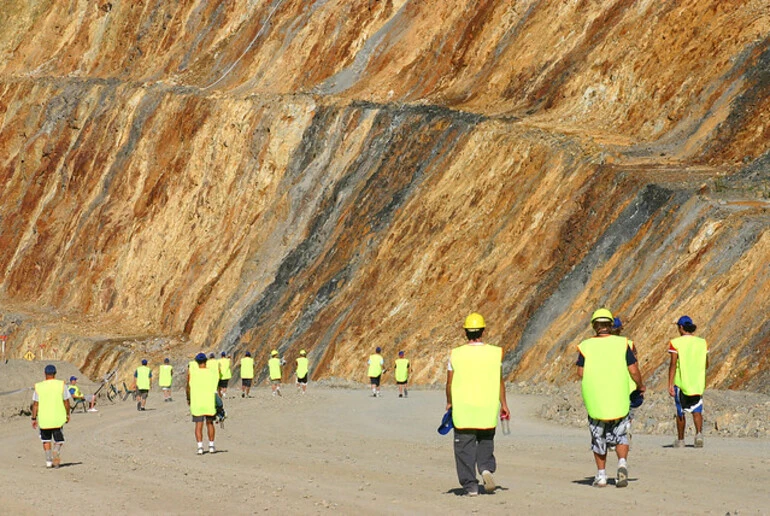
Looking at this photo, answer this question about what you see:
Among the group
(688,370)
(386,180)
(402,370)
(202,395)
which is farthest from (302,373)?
(688,370)

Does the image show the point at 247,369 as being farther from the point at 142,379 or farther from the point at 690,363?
the point at 690,363

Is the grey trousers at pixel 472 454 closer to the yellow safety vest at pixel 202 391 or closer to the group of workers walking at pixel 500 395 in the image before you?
the group of workers walking at pixel 500 395

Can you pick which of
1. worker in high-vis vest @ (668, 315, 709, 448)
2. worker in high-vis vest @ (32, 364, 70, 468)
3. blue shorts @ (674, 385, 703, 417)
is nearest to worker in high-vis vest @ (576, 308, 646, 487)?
worker in high-vis vest @ (668, 315, 709, 448)

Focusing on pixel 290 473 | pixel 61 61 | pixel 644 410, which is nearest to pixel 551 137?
pixel 644 410

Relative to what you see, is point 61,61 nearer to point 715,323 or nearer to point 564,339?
point 564,339

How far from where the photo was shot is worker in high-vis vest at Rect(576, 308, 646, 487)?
12.2m

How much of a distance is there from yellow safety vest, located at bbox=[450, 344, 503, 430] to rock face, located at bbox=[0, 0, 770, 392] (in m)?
11.4

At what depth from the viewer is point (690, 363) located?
15641 millimetres

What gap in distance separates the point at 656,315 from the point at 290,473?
14538 millimetres

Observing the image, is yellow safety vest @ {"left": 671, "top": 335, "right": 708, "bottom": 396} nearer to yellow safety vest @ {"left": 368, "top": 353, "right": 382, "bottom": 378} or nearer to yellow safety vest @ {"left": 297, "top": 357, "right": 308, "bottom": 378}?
yellow safety vest @ {"left": 368, "top": 353, "right": 382, "bottom": 378}

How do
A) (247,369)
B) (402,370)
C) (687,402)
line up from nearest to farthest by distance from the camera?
(687,402) < (402,370) < (247,369)

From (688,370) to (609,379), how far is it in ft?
12.2

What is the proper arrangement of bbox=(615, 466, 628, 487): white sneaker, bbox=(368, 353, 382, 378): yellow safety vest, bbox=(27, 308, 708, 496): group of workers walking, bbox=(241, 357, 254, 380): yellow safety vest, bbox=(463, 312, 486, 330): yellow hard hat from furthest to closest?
bbox=(241, 357, 254, 380): yellow safety vest
bbox=(368, 353, 382, 378): yellow safety vest
bbox=(615, 466, 628, 487): white sneaker
bbox=(27, 308, 708, 496): group of workers walking
bbox=(463, 312, 486, 330): yellow hard hat

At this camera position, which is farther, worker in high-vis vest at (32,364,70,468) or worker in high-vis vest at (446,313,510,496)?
worker in high-vis vest at (32,364,70,468)
